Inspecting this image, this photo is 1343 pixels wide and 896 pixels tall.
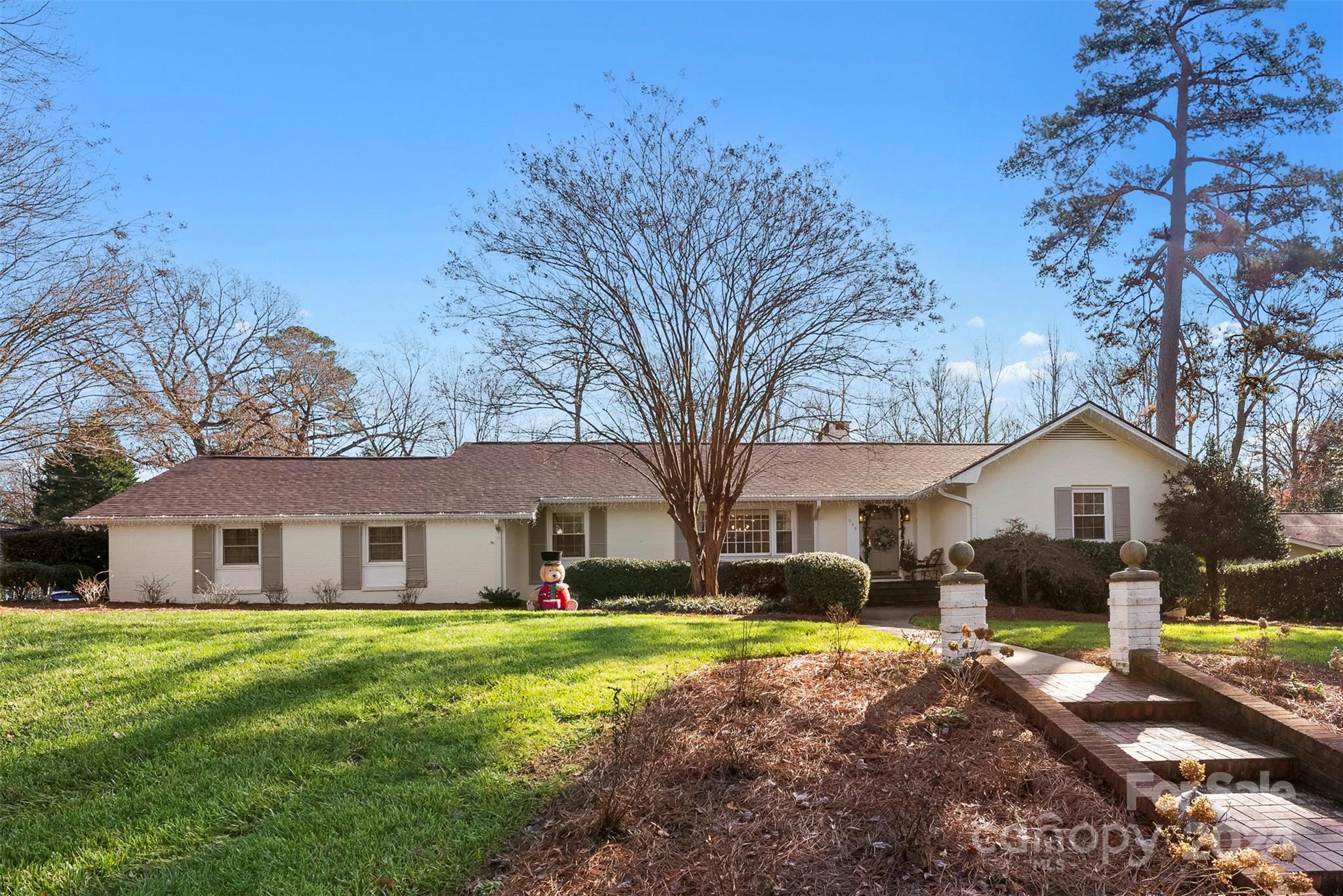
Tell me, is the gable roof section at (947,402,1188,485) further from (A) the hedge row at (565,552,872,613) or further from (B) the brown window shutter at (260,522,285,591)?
(B) the brown window shutter at (260,522,285,591)

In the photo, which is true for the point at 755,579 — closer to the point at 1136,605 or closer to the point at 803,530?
the point at 803,530

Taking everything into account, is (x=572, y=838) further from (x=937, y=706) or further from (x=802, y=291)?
(x=802, y=291)

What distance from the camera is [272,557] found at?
1944cm

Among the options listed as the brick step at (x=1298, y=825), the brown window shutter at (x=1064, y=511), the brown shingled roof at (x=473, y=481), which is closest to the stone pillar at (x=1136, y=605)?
the brick step at (x=1298, y=825)

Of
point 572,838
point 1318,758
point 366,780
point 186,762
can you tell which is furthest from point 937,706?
point 186,762

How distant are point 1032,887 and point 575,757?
2774mm

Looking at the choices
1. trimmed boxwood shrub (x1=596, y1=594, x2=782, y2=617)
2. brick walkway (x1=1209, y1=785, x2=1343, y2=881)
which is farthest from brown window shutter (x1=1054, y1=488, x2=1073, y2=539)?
brick walkway (x1=1209, y1=785, x2=1343, y2=881)

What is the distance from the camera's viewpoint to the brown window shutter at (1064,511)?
1944 centimetres

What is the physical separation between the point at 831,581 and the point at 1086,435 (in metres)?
9.10

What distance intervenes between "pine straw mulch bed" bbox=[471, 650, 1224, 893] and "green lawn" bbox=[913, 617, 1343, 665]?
5353 mm

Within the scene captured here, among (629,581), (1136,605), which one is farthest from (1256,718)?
(629,581)

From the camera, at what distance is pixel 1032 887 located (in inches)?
149

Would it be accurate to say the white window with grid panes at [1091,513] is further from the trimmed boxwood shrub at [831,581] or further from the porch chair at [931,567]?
the trimmed boxwood shrub at [831,581]

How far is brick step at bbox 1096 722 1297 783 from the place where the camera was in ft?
17.9
